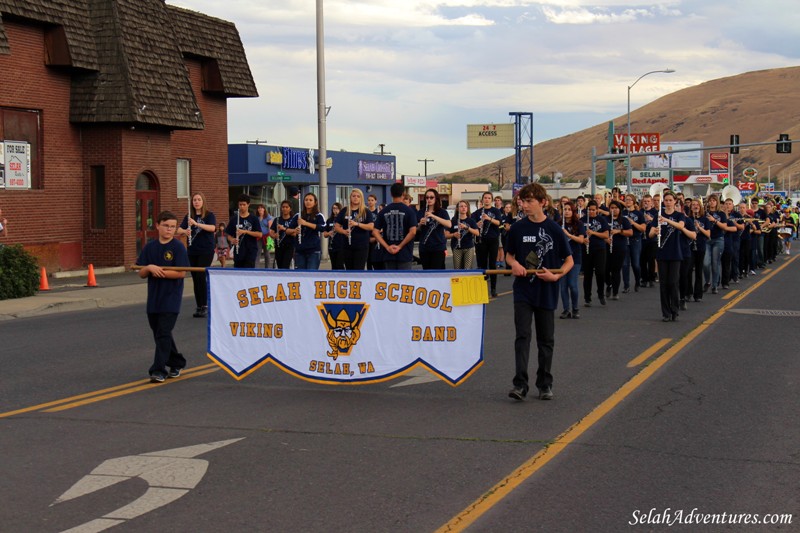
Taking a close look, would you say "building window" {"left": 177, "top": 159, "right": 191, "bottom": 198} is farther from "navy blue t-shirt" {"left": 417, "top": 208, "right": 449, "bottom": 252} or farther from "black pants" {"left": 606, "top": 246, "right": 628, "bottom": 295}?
"navy blue t-shirt" {"left": 417, "top": 208, "right": 449, "bottom": 252}

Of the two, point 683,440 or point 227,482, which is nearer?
point 227,482

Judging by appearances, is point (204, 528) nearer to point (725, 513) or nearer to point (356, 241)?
point (725, 513)

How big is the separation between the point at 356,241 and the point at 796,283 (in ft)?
41.2

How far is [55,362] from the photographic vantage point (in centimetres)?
1156

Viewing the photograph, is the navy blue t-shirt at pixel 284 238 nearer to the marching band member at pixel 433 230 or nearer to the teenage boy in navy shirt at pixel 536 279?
the marching band member at pixel 433 230

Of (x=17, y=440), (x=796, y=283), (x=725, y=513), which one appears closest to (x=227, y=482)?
(x=17, y=440)

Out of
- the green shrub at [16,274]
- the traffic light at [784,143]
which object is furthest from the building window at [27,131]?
the traffic light at [784,143]

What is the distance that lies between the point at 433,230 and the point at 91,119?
50.8 ft

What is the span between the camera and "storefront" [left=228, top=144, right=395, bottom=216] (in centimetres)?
4928

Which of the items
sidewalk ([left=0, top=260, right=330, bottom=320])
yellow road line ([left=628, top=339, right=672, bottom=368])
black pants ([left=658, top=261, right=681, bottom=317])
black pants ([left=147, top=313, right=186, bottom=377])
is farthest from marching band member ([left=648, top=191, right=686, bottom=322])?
sidewalk ([left=0, top=260, right=330, bottom=320])

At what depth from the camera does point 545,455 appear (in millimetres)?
7043

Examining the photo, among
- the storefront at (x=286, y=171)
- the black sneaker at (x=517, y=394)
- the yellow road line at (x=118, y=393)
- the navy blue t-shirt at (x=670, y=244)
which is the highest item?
the storefront at (x=286, y=171)

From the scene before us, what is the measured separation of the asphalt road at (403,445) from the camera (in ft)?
19.1

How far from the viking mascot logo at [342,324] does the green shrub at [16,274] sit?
1188cm
